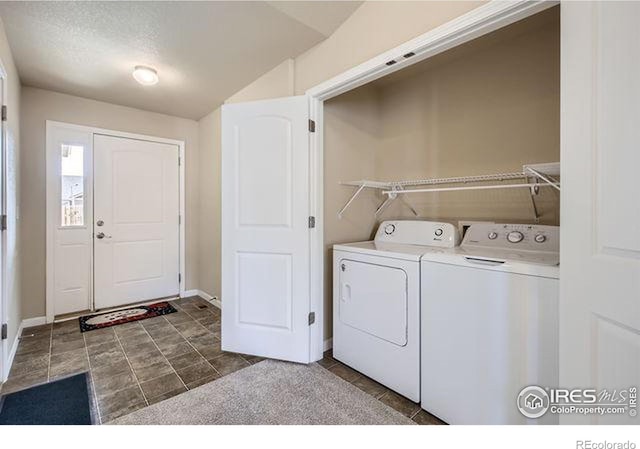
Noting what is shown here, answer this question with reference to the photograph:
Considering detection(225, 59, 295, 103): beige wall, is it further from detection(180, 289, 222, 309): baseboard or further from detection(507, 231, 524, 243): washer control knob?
detection(180, 289, 222, 309): baseboard

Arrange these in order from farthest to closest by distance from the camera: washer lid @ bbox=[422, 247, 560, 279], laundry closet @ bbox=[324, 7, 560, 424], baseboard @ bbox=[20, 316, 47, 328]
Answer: baseboard @ bbox=[20, 316, 47, 328], laundry closet @ bbox=[324, 7, 560, 424], washer lid @ bbox=[422, 247, 560, 279]

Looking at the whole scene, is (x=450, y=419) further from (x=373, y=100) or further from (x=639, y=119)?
(x=373, y=100)

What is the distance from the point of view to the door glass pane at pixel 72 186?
3.11 metres

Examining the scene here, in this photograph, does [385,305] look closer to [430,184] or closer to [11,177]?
[430,184]

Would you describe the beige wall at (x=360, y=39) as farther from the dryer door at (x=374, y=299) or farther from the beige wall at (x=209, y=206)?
the beige wall at (x=209, y=206)

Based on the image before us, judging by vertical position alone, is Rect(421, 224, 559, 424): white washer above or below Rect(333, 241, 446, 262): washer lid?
below

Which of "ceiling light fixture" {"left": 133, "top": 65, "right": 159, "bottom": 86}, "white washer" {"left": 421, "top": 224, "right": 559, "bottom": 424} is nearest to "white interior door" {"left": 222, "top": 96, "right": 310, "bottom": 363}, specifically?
"ceiling light fixture" {"left": 133, "top": 65, "right": 159, "bottom": 86}

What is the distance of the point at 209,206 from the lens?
3.66 metres

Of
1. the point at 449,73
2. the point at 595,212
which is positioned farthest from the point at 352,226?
the point at 595,212

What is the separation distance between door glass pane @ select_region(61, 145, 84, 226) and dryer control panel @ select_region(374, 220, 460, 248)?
3.23 m

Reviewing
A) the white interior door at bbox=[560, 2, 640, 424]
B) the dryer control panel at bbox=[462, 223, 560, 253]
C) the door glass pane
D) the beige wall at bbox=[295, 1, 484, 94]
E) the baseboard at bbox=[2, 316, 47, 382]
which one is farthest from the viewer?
the door glass pane

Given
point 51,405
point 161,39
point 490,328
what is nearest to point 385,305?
point 490,328

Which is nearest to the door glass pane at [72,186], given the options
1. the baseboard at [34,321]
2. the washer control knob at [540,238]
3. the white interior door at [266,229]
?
the baseboard at [34,321]

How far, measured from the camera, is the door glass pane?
3.11 m
